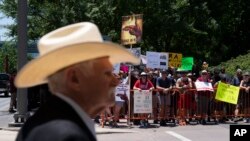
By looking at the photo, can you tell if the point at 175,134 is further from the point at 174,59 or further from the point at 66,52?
the point at 66,52

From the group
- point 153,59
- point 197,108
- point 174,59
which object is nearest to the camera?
point 197,108

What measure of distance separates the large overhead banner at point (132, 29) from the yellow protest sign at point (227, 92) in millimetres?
3069

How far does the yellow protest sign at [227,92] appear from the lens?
57.2ft

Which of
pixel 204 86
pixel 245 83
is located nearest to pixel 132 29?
pixel 204 86

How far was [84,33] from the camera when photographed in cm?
220

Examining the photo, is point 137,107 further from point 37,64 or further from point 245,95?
point 37,64

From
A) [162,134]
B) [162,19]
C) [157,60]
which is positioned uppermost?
[162,19]

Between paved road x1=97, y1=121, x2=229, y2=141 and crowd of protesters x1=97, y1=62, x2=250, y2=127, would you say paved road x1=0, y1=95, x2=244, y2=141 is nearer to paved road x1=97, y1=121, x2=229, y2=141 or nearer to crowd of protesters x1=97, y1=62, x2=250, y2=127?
paved road x1=97, y1=121, x2=229, y2=141

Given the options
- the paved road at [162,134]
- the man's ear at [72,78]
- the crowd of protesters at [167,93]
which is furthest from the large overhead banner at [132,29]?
the man's ear at [72,78]

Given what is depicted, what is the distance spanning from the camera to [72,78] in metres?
2.15

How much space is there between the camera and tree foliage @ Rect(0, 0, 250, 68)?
34406 millimetres

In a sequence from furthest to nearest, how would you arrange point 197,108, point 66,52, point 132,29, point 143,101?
point 197,108 → point 132,29 → point 143,101 → point 66,52

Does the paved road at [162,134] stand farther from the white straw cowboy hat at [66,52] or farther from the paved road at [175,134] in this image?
the white straw cowboy hat at [66,52]

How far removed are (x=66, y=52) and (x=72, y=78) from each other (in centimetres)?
14
